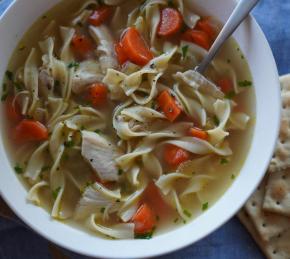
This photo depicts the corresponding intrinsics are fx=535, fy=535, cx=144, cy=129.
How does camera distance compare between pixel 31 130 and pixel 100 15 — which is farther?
pixel 100 15

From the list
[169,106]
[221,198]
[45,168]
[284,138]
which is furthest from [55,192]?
[284,138]

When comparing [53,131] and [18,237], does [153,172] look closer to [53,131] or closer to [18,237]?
[53,131]

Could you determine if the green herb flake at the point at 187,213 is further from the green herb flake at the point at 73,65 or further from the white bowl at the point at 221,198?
the green herb flake at the point at 73,65

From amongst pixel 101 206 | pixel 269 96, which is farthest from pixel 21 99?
pixel 269 96

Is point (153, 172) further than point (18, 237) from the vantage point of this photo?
No

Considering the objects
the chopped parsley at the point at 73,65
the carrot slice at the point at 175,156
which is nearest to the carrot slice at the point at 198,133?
the carrot slice at the point at 175,156

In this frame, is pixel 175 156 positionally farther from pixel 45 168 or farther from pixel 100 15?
pixel 100 15
